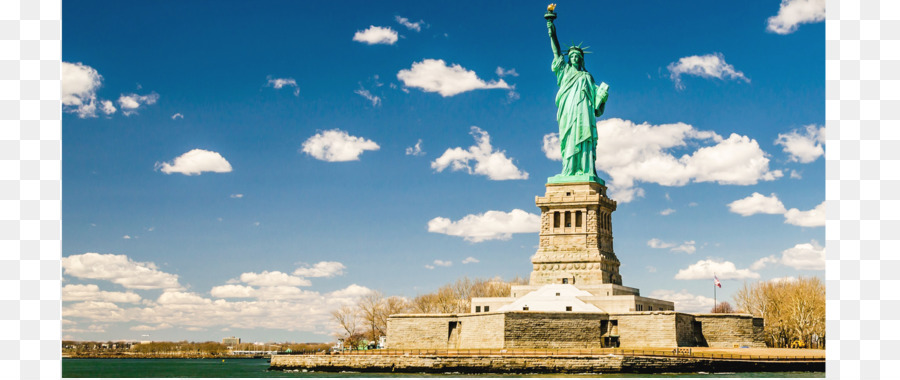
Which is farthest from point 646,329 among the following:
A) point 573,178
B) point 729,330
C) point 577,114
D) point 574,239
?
point 577,114

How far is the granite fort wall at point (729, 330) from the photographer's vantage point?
2248 inches

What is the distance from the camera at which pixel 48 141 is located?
23.1 m

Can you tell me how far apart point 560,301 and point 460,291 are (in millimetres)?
28274

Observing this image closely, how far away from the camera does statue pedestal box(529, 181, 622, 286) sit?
63.7m

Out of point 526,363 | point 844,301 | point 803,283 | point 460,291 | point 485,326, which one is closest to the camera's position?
point 844,301

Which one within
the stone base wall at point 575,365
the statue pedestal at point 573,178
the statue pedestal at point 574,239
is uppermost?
the statue pedestal at point 573,178

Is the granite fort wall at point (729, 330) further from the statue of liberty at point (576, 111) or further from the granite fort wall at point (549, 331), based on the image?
the statue of liberty at point (576, 111)

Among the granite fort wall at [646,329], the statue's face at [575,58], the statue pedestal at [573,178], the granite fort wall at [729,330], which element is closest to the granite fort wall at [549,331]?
the granite fort wall at [646,329]

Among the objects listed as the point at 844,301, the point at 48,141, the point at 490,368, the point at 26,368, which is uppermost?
the point at 48,141

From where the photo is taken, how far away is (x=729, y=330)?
5722cm

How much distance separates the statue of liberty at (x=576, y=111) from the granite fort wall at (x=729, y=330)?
14.0 meters

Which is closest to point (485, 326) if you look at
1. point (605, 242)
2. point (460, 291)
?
point (605, 242)

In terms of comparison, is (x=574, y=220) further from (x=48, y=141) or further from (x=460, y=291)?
(x=48, y=141)

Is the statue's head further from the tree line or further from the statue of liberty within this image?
the tree line
